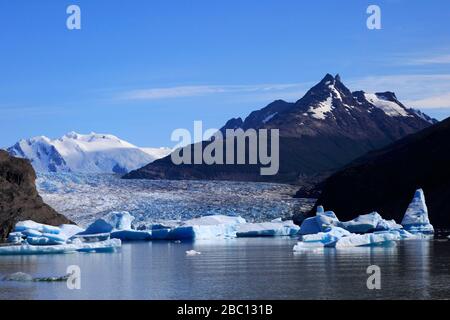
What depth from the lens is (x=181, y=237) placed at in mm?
58062

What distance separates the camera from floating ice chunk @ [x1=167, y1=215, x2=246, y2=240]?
186 feet

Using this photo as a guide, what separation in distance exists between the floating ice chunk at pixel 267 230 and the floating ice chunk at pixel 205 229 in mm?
1318

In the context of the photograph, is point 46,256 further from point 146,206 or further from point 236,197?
point 236,197

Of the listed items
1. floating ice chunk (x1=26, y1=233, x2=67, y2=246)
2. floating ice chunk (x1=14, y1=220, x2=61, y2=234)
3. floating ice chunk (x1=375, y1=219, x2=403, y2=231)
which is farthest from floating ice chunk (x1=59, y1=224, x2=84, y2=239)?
floating ice chunk (x1=375, y1=219, x2=403, y2=231)

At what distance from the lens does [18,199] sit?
57.5 meters

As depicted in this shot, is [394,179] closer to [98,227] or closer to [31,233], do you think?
[98,227]

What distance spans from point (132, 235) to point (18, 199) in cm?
810

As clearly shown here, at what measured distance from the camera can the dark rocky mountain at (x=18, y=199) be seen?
177 feet

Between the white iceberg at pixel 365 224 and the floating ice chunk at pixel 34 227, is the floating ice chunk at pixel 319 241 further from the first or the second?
the floating ice chunk at pixel 34 227

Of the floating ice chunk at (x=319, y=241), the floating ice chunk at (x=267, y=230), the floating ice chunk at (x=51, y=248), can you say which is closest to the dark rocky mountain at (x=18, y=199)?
the floating ice chunk at (x=51, y=248)
